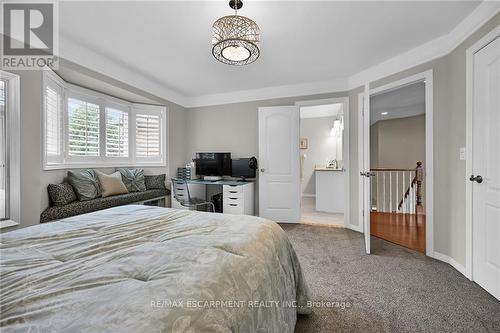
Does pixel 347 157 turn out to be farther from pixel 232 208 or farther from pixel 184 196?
pixel 184 196

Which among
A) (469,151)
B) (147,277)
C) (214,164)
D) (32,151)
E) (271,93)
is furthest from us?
(214,164)

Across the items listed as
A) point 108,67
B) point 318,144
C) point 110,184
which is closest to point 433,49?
point 108,67

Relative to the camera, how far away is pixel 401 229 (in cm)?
350

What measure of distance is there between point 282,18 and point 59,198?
3.29 m

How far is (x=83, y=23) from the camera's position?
2232 mm

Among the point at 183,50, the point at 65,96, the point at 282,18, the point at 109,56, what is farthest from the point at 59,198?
the point at 282,18

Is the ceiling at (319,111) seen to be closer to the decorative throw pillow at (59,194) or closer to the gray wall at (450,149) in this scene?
the gray wall at (450,149)

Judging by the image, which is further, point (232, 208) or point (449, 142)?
point (232, 208)

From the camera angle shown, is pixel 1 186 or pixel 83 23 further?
pixel 83 23

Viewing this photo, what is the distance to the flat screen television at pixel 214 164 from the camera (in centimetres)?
423

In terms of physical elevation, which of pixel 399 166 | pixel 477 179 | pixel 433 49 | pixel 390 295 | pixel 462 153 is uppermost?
pixel 433 49

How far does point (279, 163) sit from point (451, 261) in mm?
2553

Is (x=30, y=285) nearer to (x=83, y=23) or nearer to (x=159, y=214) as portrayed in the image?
(x=159, y=214)

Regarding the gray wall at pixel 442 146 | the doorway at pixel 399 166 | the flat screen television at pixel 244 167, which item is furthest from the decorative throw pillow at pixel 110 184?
the doorway at pixel 399 166
